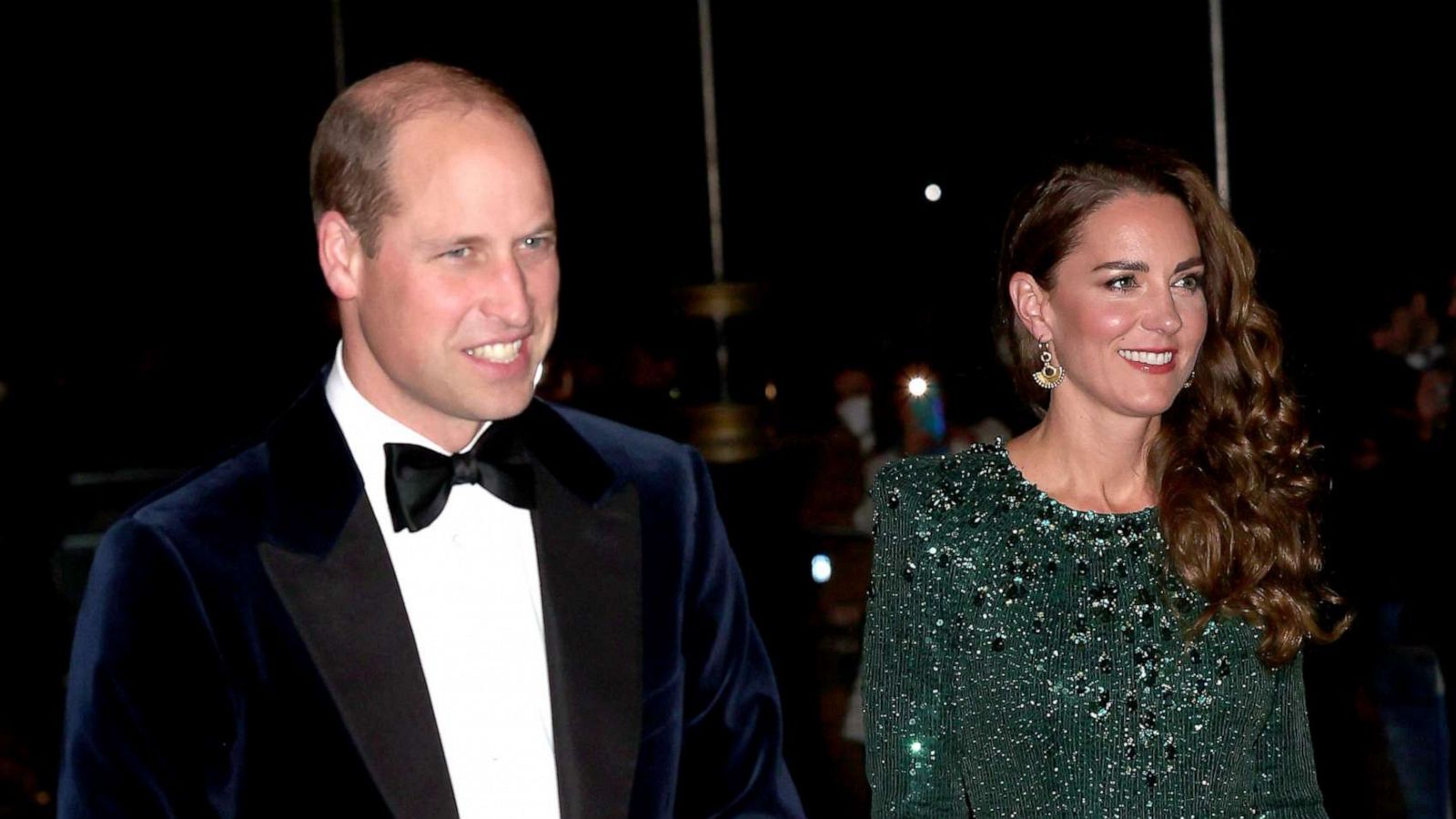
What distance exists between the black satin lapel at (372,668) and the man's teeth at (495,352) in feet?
0.81

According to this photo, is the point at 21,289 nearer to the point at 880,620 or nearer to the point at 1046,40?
the point at 1046,40

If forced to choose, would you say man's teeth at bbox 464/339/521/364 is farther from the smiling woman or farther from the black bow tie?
the smiling woman

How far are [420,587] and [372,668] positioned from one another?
0.38 feet

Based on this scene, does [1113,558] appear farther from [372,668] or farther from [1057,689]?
[372,668]

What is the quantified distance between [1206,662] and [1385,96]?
4544 millimetres

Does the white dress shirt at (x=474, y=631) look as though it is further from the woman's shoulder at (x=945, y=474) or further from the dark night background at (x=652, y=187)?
the dark night background at (x=652, y=187)

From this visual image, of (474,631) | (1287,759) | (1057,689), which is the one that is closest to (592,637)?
(474,631)

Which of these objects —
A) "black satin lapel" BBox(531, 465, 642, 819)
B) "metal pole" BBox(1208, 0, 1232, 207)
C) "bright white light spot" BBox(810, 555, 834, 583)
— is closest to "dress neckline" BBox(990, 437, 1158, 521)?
"black satin lapel" BBox(531, 465, 642, 819)

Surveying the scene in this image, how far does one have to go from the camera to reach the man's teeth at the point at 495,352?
164 cm

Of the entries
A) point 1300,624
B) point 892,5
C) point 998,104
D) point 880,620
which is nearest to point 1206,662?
point 1300,624

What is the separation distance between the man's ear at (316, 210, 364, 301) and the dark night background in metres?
4.85

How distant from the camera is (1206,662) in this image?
2414mm

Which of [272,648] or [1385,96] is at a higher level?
[1385,96]

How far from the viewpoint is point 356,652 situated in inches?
64.8
